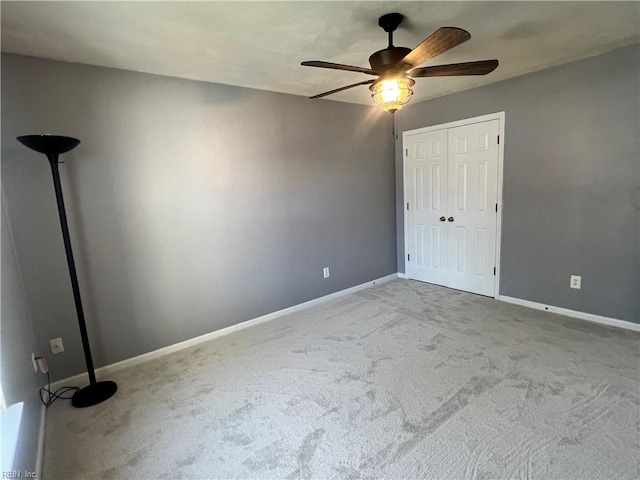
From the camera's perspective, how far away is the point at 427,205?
425 cm

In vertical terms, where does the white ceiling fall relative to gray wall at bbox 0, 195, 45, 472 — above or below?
above

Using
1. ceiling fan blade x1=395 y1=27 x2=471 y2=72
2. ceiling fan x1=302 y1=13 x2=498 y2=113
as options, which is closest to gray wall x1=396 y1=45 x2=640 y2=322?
ceiling fan x1=302 y1=13 x2=498 y2=113

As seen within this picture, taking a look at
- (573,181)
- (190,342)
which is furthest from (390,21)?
(190,342)

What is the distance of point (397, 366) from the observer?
248cm

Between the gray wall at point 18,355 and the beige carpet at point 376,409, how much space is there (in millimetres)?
191

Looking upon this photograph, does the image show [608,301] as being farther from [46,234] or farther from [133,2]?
[46,234]

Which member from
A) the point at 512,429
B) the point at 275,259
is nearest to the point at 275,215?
the point at 275,259

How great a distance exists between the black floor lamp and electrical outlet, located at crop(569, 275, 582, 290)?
4.00m

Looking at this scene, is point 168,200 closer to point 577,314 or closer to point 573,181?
point 573,181

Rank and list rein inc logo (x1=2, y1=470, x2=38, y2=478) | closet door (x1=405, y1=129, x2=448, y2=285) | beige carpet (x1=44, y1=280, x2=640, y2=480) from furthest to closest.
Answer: closet door (x1=405, y1=129, x2=448, y2=285) < beige carpet (x1=44, y1=280, x2=640, y2=480) < rein inc logo (x1=2, y1=470, x2=38, y2=478)

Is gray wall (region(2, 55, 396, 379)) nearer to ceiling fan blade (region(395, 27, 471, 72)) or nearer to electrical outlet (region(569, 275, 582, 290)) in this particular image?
ceiling fan blade (region(395, 27, 471, 72))

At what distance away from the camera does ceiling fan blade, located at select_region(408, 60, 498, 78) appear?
71.6 inches

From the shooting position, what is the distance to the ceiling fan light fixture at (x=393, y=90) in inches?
77.6

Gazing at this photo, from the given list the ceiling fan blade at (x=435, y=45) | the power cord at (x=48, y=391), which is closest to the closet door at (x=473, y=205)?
the ceiling fan blade at (x=435, y=45)
